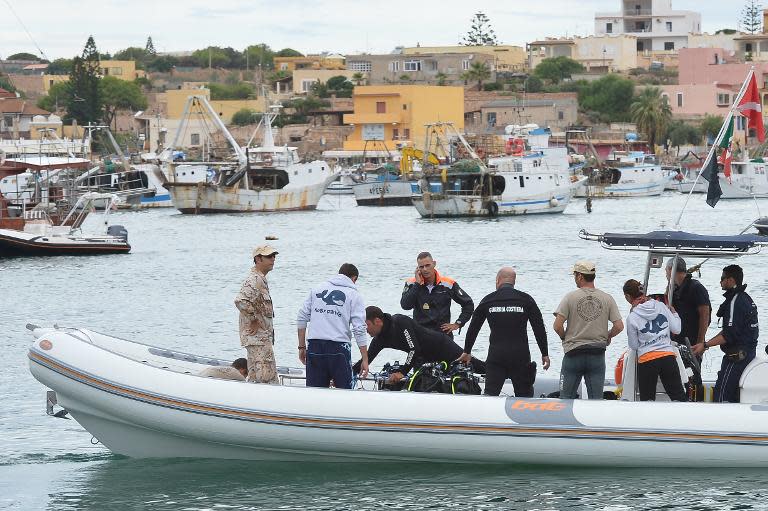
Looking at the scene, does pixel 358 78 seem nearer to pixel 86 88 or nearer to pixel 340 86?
pixel 340 86

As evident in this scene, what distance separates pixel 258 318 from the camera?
12844mm

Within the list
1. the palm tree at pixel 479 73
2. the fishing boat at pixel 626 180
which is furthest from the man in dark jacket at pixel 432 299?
the palm tree at pixel 479 73

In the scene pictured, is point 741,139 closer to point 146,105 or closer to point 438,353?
point 146,105

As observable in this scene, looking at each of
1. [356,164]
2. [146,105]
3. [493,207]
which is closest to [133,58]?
[146,105]

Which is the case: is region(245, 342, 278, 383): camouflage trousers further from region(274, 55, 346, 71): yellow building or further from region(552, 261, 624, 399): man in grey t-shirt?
region(274, 55, 346, 71): yellow building

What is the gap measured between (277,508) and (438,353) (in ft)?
6.60

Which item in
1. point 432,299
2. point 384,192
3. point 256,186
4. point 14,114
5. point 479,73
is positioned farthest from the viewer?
point 479,73

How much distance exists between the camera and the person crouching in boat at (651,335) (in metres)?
12.4

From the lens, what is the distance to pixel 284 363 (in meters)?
21.9

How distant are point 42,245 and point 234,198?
106ft

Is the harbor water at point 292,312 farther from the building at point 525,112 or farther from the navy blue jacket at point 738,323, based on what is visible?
the building at point 525,112

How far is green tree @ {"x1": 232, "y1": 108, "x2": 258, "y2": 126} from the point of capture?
12481 centimetres

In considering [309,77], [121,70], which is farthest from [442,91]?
[121,70]

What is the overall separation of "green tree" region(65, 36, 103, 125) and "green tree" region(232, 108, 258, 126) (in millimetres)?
11515
